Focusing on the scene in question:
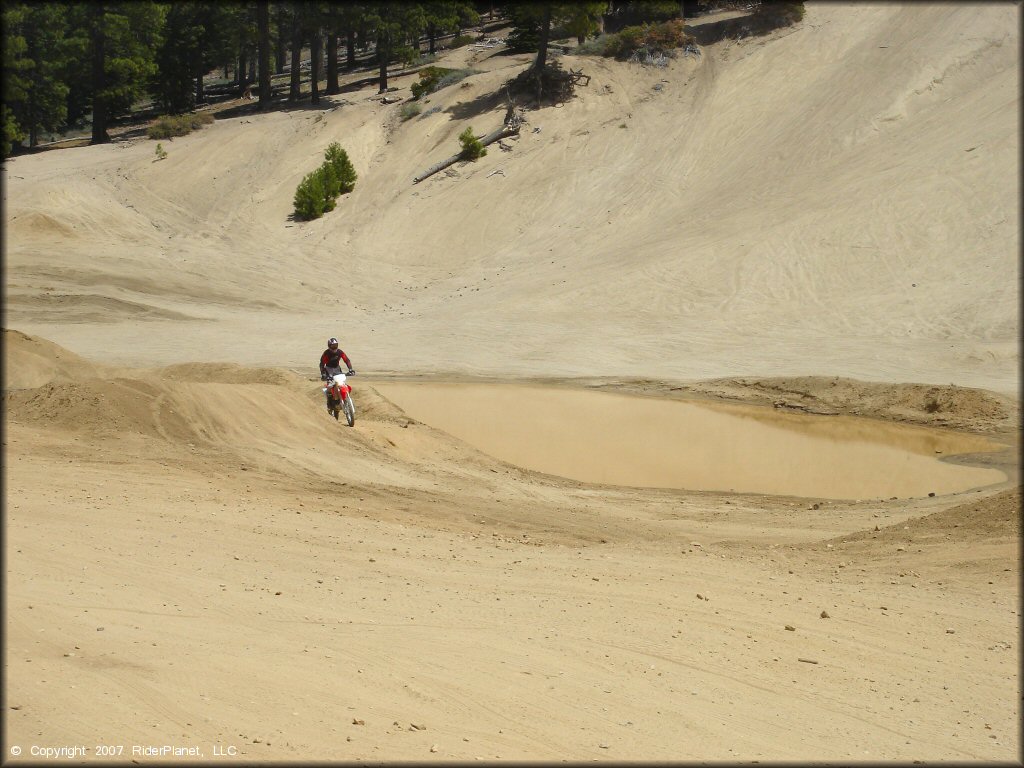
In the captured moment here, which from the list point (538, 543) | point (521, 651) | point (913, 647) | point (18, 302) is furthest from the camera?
point (18, 302)

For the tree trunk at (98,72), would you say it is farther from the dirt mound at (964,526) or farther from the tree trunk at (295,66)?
the dirt mound at (964,526)

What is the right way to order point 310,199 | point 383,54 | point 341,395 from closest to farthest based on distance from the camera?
point 341,395, point 310,199, point 383,54

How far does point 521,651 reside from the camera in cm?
931

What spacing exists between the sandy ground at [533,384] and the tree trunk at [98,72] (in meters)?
4.44

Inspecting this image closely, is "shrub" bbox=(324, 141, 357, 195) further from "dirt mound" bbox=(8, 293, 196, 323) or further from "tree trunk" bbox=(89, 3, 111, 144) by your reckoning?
"tree trunk" bbox=(89, 3, 111, 144)

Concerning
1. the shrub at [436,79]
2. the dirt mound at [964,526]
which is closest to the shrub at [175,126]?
the shrub at [436,79]

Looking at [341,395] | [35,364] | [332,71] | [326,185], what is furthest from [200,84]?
[341,395]

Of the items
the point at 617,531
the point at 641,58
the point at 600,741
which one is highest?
the point at 641,58

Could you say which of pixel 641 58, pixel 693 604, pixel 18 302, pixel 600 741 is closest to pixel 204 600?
pixel 600 741

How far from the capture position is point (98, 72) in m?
50.5

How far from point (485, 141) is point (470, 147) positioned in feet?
3.66

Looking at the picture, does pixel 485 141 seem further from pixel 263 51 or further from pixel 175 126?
pixel 175 126

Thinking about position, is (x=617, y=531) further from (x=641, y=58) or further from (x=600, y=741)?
(x=641, y=58)

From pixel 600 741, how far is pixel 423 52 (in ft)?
220
